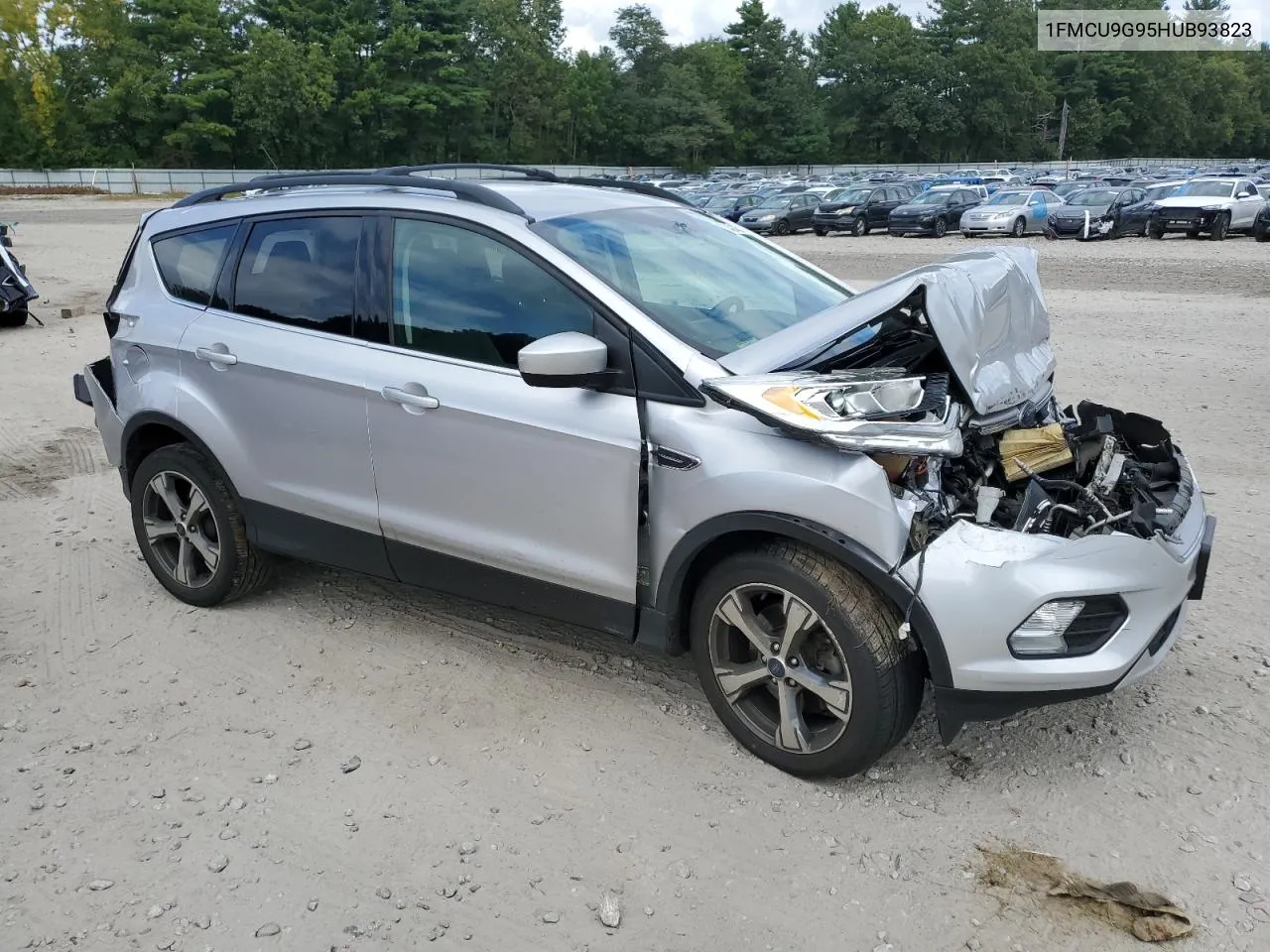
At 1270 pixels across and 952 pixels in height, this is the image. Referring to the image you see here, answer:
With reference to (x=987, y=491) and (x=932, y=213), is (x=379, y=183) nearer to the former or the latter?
(x=987, y=491)

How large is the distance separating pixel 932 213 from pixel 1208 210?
22.6 feet

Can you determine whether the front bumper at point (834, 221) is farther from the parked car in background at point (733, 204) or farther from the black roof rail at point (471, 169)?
the black roof rail at point (471, 169)

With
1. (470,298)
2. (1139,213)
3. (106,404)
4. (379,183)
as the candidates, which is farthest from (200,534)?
(1139,213)

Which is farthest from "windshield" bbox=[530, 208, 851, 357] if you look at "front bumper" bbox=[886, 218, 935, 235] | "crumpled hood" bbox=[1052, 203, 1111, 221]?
"front bumper" bbox=[886, 218, 935, 235]

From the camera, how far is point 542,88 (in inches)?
3319

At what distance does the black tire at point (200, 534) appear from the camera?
477cm

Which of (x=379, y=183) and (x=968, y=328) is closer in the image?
(x=968, y=328)

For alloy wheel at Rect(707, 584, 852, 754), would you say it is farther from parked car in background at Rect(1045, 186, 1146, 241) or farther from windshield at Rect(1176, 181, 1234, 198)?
windshield at Rect(1176, 181, 1234, 198)

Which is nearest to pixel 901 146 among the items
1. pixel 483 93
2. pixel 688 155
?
pixel 688 155

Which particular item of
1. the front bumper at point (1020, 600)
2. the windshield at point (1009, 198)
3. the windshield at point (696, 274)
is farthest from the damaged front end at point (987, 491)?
the windshield at point (1009, 198)

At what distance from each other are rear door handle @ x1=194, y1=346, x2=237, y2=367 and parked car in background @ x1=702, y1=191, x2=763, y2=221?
2948cm

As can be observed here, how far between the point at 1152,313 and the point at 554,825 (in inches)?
476

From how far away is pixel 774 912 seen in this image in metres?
2.95

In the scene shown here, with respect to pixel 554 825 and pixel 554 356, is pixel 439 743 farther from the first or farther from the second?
pixel 554 356
